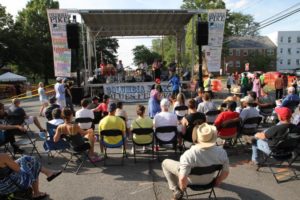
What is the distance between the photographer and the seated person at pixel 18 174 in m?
3.55

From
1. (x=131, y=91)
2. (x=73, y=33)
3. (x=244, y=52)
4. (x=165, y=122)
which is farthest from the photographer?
(x=244, y=52)

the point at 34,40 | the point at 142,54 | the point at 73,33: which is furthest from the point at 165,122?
the point at 142,54

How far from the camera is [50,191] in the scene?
178 inches

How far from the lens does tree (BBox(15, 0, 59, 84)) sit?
39.3 metres

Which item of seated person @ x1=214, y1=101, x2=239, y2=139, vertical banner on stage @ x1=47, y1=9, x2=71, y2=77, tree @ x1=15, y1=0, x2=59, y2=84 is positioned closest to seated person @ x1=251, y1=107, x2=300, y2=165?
seated person @ x1=214, y1=101, x2=239, y2=139

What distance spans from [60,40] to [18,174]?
1071 cm

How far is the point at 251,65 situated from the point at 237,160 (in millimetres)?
60301

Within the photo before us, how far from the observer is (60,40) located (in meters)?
13.5

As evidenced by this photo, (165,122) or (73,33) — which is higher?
(73,33)

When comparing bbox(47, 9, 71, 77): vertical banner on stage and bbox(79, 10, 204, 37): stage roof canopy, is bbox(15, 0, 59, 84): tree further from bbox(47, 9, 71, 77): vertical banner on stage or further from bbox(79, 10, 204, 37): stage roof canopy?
bbox(47, 9, 71, 77): vertical banner on stage

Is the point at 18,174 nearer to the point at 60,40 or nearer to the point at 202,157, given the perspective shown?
the point at 202,157

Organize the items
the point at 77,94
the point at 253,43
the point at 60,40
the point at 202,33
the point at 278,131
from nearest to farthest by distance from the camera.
Result: the point at 278,131 < the point at 202,33 < the point at 60,40 < the point at 77,94 < the point at 253,43

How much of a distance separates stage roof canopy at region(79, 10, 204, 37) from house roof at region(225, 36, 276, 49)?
49229 mm

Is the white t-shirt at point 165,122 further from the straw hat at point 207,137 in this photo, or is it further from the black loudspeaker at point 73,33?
the black loudspeaker at point 73,33
